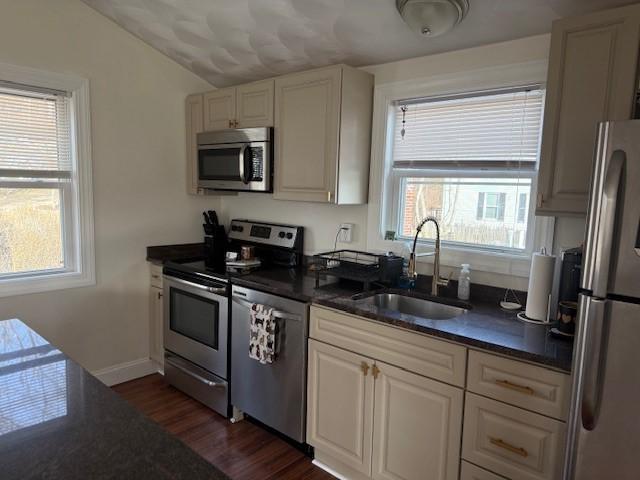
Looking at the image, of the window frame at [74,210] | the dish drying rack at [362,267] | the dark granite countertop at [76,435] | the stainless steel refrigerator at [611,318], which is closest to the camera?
the dark granite countertop at [76,435]

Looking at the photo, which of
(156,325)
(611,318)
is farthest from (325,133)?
(156,325)

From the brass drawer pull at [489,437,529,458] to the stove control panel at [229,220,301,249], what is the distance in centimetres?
180

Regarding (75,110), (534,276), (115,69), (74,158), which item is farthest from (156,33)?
(534,276)

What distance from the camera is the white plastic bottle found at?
2.29 metres

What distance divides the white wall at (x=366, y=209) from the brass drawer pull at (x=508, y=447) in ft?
2.65

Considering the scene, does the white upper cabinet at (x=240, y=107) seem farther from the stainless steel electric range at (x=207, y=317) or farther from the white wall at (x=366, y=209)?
the stainless steel electric range at (x=207, y=317)

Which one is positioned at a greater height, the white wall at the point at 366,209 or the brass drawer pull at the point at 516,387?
the white wall at the point at 366,209

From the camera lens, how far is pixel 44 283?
9.47 feet

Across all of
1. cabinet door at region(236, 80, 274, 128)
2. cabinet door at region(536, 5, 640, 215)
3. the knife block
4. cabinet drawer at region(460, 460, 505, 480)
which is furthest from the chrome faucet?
the knife block

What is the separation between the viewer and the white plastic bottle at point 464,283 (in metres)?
2.29

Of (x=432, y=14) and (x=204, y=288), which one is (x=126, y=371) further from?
(x=432, y=14)

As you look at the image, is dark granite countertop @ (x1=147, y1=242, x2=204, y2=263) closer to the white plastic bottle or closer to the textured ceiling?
the textured ceiling

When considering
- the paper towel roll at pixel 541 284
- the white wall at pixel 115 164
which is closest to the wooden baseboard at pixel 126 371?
the white wall at pixel 115 164

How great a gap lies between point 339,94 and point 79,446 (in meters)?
2.08
